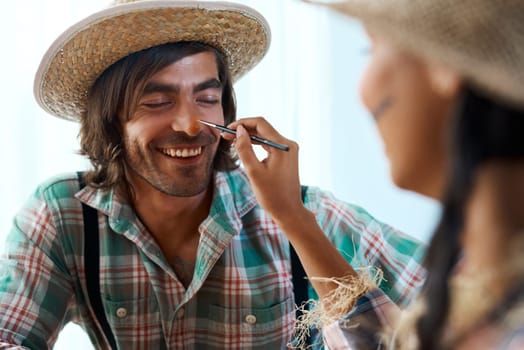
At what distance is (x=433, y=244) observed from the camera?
1.69 ft

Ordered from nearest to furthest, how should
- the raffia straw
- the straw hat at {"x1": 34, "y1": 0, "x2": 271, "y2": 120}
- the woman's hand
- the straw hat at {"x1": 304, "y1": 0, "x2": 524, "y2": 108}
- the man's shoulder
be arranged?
1. the straw hat at {"x1": 304, "y1": 0, "x2": 524, "y2": 108}
2. the raffia straw
3. the woman's hand
4. the straw hat at {"x1": 34, "y1": 0, "x2": 271, "y2": 120}
5. the man's shoulder

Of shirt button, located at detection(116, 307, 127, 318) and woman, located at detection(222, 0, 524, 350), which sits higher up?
woman, located at detection(222, 0, 524, 350)

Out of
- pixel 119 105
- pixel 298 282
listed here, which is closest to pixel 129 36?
pixel 119 105

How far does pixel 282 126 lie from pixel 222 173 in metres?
0.52

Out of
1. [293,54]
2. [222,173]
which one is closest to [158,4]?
[222,173]

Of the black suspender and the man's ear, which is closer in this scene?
the man's ear

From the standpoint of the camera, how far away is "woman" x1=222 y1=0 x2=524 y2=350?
0.47m

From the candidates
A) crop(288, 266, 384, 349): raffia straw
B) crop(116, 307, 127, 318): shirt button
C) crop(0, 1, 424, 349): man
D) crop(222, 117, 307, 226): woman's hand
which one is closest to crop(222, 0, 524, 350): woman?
crop(288, 266, 384, 349): raffia straw

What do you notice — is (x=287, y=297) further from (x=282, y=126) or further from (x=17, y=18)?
(x=17, y=18)

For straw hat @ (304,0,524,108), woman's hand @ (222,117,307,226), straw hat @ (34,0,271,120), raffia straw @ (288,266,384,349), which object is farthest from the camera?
straw hat @ (34,0,271,120)

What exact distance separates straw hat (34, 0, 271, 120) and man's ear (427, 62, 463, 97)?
80 centimetres

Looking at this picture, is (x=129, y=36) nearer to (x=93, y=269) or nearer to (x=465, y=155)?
(x=93, y=269)

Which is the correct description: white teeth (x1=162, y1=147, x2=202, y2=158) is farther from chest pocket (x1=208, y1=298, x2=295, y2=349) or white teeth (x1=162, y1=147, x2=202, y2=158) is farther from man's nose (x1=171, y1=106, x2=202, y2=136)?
chest pocket (x1=208, y1=298, x2=295, y2=349)

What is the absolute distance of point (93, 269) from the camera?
1334mm
